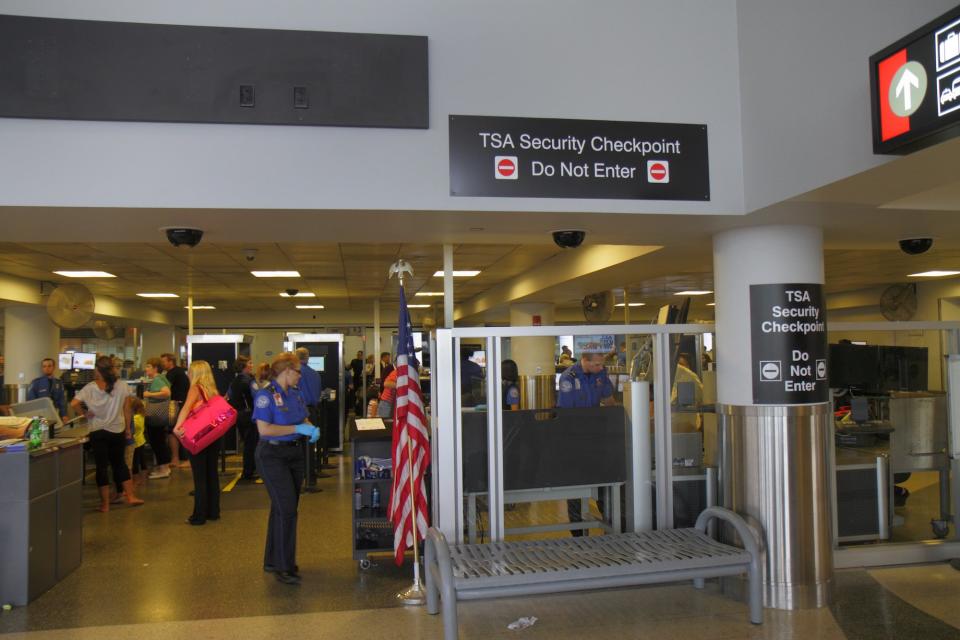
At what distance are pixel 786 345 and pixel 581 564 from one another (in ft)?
6.29

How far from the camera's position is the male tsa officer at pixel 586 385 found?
5.48 meters

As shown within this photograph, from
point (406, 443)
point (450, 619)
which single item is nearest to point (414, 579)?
point (406, 443)

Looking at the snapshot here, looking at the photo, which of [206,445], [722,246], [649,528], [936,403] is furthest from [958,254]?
[206,445]

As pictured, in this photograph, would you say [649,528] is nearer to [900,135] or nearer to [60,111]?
[900,135]

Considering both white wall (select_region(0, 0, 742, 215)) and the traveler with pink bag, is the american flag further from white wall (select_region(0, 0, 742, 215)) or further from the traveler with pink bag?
the traveler with pink bag

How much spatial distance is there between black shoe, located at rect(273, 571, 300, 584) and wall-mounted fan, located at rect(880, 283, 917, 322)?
499 inches

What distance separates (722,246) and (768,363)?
86cm

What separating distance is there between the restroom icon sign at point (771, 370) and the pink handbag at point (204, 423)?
4.61 metres

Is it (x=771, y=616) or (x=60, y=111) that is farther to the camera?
(x=771, y=616)

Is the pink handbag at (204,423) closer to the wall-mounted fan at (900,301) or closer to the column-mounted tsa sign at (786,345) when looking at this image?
the column-mounted tsa sign at (786,345)

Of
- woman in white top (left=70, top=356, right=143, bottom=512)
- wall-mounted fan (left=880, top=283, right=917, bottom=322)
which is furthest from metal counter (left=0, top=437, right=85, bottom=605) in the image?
wall-mounted fan (left=880, top=283, right=917, bottom=322)

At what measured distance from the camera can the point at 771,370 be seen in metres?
4.80

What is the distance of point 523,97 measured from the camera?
14.7 ft

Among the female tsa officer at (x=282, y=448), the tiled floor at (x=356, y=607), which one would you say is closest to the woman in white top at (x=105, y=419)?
the tiled floor at (x=356, y=607)
